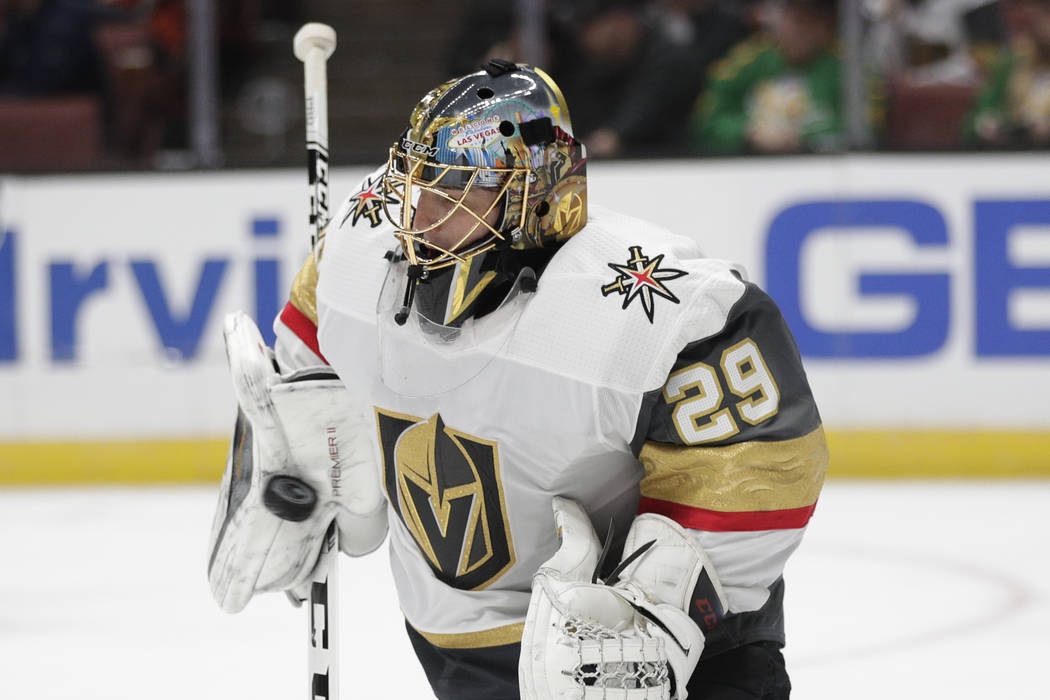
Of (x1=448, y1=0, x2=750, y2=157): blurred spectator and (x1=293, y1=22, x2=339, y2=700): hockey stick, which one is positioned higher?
(x1=448, y1=0, x2=750, y2=157): blurred spectator

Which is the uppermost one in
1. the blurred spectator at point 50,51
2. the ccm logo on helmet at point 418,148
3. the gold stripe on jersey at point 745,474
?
the blurred spectator at point 50,51

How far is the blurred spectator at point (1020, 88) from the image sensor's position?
4473 mm

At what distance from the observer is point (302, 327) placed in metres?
1.97

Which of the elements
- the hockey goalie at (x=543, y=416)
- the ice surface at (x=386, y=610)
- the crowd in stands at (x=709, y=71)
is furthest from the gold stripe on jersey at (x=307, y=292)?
the crowd in stands at (x=709, y=71)

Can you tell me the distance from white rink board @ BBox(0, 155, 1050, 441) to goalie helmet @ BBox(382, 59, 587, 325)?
2.76m

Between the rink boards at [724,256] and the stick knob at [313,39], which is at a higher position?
the stick knob at [313,39]

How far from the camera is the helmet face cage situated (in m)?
1.64

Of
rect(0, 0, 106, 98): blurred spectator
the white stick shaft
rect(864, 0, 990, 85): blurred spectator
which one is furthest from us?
rect(0, 0, 106, 98): blurred spectator

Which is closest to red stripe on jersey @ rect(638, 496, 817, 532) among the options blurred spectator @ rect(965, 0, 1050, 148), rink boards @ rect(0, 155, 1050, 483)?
rink boards @ rect(0, 155, 1050, 483)

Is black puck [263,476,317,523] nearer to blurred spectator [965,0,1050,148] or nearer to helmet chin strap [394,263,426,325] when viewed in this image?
helmet chin strap [394,263,426,325]

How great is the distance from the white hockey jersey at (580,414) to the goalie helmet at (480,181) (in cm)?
4

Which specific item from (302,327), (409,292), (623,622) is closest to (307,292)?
(302,327)

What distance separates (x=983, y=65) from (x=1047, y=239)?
0.67 metres

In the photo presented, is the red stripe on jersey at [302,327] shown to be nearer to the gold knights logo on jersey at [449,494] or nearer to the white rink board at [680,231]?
the gold knights logo on jersey at [449,494]
